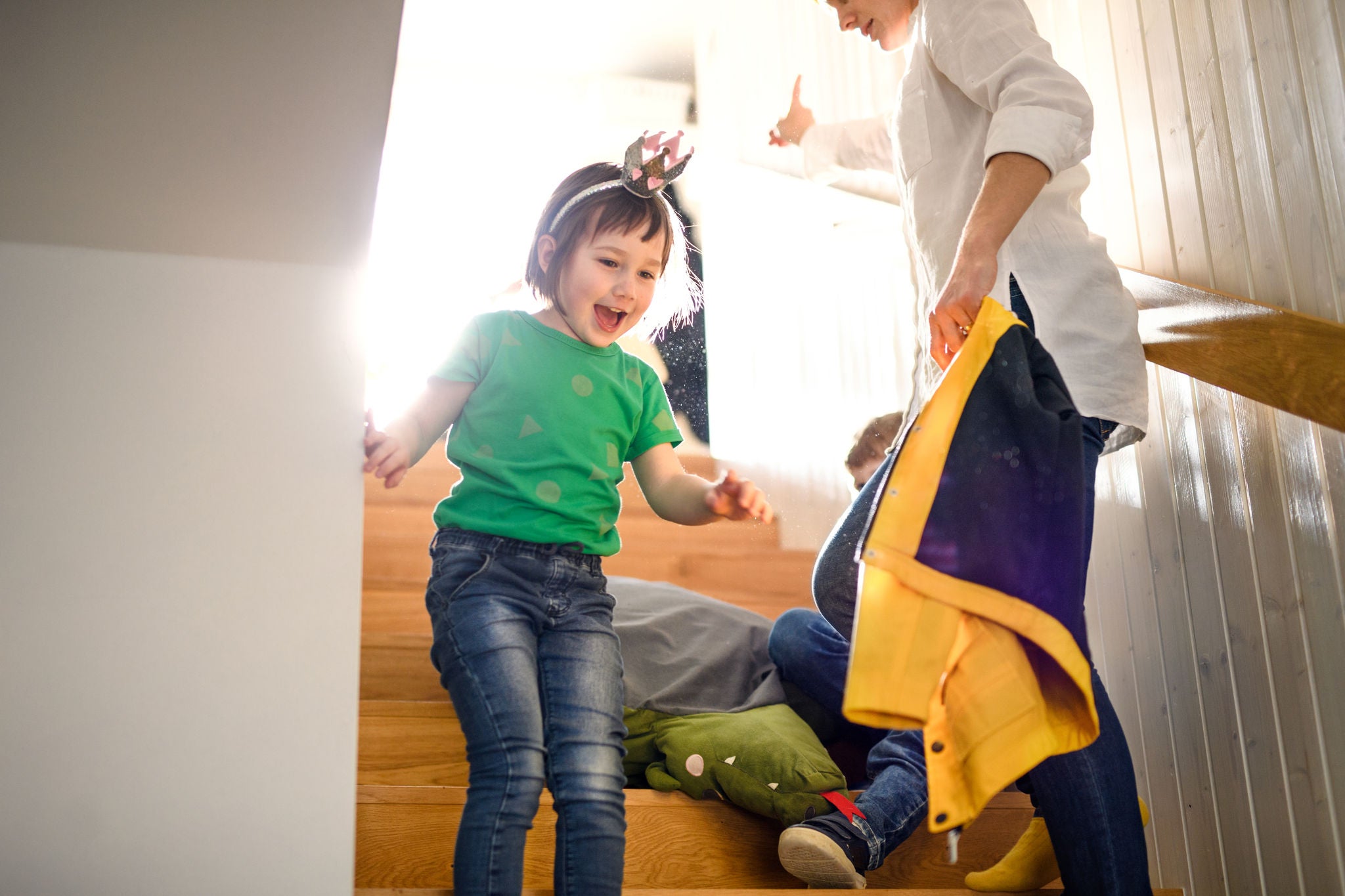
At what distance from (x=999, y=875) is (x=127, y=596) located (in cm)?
101

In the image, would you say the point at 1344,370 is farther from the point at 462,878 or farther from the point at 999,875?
the point at 462,878

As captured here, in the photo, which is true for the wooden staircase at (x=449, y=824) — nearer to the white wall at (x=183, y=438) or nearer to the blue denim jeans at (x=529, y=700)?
the blue denim jeans at (x=529, y=700)

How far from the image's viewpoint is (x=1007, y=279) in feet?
3.94

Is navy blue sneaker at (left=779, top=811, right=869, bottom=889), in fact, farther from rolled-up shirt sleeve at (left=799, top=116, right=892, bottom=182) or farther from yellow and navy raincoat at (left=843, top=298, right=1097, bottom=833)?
rolled-up shirt sleeve at (left=799, top=116, right=892, bottom=182)

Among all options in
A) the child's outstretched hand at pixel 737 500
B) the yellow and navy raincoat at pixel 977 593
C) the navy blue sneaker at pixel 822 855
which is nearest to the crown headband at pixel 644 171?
the child's outstretched hand at pixel 737 500

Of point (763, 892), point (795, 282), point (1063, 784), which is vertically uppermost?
point (795, 282)

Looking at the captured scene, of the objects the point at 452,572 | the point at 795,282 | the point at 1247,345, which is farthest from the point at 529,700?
the point at 795,282

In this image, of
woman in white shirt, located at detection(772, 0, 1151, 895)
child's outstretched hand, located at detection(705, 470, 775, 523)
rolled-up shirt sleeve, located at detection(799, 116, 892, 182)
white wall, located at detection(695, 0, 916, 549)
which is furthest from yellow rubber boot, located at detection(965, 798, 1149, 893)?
white wall, located at detection(695, 0, 916, 549)

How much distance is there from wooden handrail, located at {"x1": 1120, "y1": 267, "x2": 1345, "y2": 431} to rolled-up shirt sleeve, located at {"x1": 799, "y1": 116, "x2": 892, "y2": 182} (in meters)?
0.41

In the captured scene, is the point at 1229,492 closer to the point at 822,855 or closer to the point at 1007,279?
the point at 1007,279

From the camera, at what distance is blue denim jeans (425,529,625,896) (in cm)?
107

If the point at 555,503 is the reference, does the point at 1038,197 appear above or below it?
above

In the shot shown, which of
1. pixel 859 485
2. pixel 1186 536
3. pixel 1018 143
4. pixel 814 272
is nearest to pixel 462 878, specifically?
pixel 1018 143

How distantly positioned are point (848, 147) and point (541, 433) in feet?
2.40
